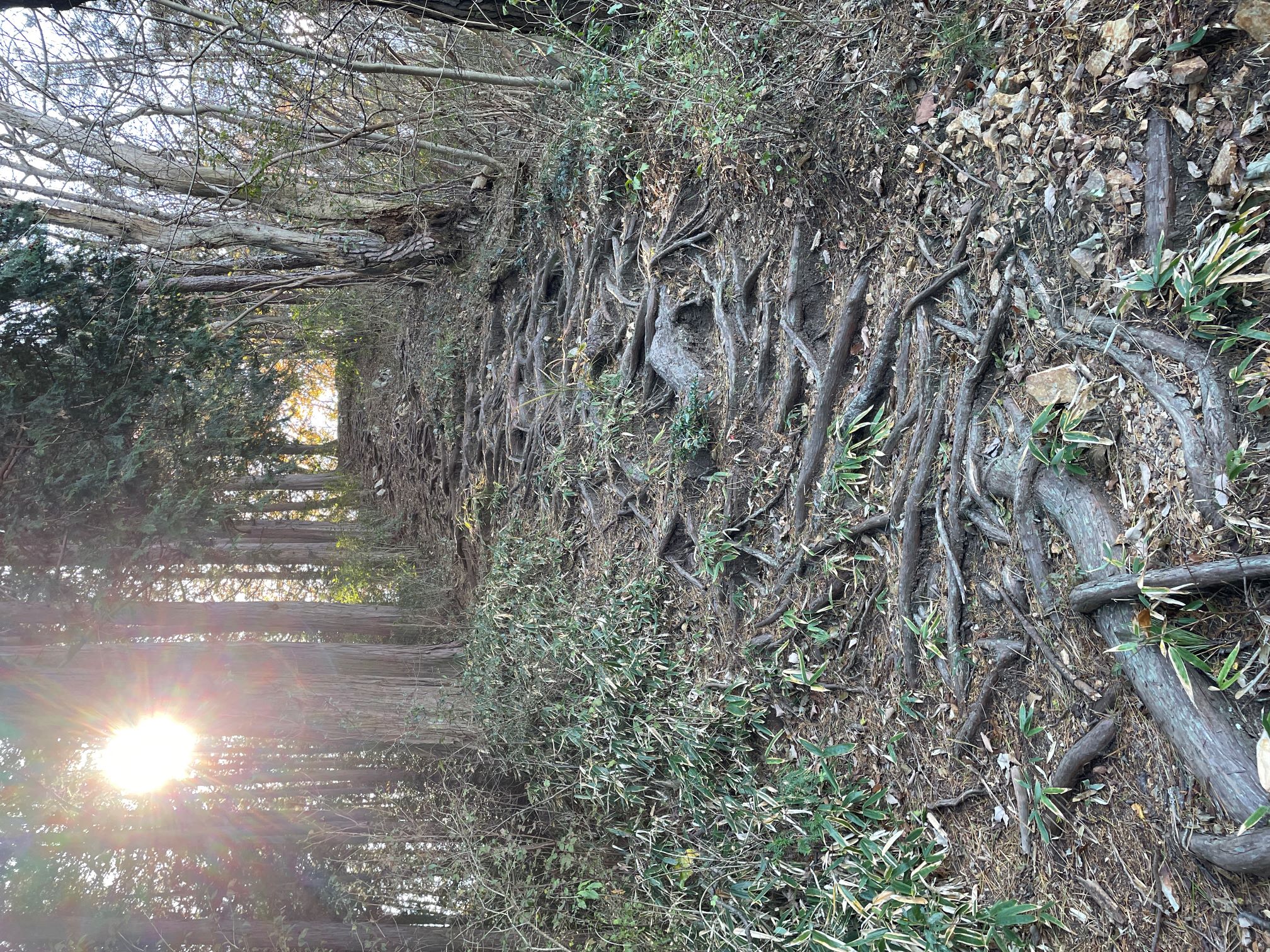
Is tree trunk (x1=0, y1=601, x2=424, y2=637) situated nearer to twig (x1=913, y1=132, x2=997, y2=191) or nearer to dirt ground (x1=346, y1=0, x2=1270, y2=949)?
dirt ground (x1=346, y1=0, x2=1270, y2=949)

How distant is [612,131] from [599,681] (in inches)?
113

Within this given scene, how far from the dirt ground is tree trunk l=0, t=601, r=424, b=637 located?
2252 mm

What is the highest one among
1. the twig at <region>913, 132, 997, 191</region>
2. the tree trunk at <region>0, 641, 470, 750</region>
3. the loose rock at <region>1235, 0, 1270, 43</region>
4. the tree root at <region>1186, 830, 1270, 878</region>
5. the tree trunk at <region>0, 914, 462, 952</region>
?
the loose rock at <region>1235, 0, 1270, 43</region>

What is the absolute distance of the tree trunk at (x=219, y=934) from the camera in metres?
4.15

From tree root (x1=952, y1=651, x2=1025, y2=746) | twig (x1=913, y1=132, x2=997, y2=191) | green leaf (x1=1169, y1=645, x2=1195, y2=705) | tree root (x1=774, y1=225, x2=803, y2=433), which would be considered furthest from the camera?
tree root (x1=774, y1=225, x2=803, y2=433)

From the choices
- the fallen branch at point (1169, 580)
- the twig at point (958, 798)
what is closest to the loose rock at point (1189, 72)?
the fallen branch at point (1169, 580)

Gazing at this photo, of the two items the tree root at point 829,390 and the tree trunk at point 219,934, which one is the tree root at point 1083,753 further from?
the tree trunk at point 219,934

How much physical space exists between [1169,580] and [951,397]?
2.79ft

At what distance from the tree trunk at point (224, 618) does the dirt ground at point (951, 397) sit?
225 cm

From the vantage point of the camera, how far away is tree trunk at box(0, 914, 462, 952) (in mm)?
4152

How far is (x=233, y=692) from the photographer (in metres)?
4.45

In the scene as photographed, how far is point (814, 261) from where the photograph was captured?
3.01m

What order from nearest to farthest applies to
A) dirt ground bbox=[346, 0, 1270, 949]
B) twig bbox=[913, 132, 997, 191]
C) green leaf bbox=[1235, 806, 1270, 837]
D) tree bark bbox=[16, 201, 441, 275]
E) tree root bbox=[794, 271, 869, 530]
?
green leaf bbox=[1235, 806, 1270, 837]
dirt ground bbox=[346, 0, 1270, 949]
twig bbox=[913, 132, 997, 191]
tree root bbox=[794, 271, 869, 530]
tree bark bbox=[16, 201, 441, 275]

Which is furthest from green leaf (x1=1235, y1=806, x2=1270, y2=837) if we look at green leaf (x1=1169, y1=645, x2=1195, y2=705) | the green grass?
the green grass
